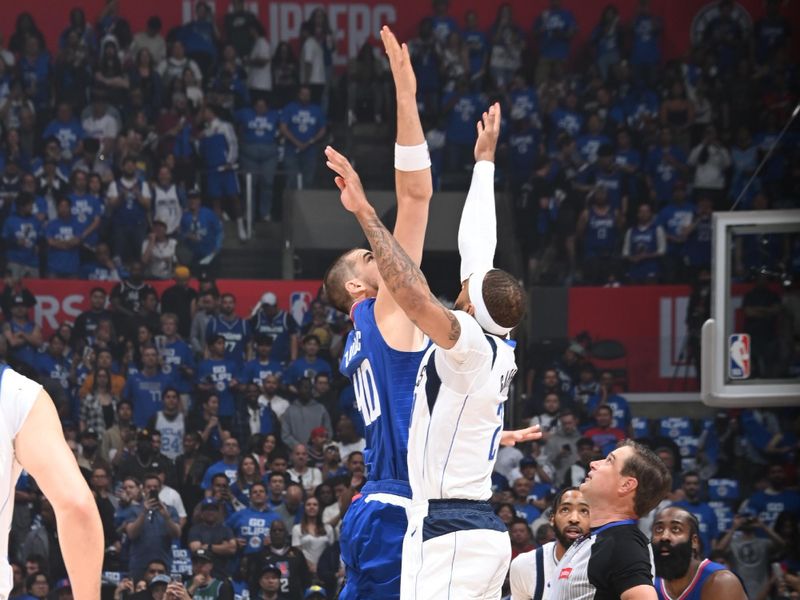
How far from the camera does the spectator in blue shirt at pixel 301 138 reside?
16.5 m

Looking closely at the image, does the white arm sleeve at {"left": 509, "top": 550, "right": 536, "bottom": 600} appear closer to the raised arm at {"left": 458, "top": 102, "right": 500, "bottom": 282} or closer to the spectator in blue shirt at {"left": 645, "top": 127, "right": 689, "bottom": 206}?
the raised arm at {"left": 458, "top": 102, "right": 500, "bottom": 282}

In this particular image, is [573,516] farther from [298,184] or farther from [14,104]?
[14,104]

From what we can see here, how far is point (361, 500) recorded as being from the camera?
4.67 m

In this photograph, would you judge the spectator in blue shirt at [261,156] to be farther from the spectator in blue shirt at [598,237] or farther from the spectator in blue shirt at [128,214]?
the spectator in blue shirt at [598,237]

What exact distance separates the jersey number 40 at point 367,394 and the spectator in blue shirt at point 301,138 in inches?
470

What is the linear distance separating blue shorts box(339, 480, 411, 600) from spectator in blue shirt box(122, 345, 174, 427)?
8.73 metres

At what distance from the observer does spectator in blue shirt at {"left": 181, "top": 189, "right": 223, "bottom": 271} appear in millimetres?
15367

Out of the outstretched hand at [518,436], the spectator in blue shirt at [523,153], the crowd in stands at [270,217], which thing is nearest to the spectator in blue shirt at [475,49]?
the crowd in stands at [270,217]

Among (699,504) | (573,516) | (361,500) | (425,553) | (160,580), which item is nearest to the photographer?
(425,553)

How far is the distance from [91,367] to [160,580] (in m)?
3.60

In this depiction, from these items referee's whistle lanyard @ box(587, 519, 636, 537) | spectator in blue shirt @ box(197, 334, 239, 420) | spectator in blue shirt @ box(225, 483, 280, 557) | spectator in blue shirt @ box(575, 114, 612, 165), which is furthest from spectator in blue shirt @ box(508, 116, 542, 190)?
referee's whistle lanyard @ box(587, 519, 636, 537)

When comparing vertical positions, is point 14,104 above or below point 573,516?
above

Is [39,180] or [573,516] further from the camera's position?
[39,180]

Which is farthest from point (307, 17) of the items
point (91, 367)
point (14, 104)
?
point (91, 367)
